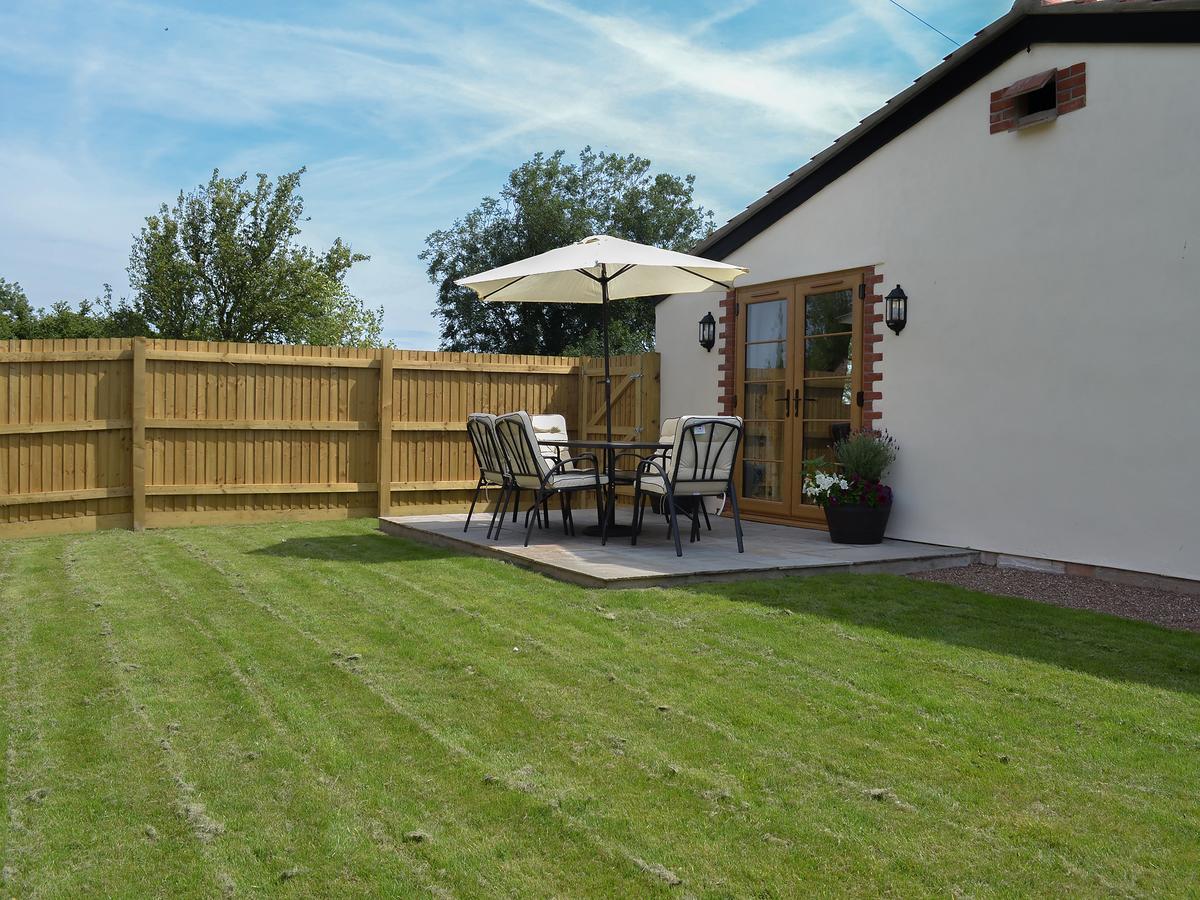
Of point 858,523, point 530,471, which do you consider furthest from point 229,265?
point 858,523

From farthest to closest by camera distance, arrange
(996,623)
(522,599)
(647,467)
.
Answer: (647,467) → (522,599) → (996,623)

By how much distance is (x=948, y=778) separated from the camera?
2719mm

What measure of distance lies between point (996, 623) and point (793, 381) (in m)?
4.08

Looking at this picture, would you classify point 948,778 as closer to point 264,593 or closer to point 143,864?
point 143,864

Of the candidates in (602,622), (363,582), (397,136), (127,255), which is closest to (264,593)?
(363,582)

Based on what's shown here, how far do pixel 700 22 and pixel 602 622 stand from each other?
878 centimetres

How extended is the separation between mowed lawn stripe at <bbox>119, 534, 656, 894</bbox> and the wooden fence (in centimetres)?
483

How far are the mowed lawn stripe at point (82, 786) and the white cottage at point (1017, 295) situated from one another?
18.5 ft

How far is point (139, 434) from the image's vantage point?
8430mm

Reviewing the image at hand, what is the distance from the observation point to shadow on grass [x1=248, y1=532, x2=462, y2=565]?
6613 millimetres

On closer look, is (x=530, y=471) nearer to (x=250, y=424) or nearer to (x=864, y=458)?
(x=864, y=458)

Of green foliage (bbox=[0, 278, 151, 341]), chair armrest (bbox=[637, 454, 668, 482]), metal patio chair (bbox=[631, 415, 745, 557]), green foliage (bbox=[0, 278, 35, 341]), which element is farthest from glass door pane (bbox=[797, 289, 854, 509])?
green foliage (bbox=[0, 278, 35, 341])

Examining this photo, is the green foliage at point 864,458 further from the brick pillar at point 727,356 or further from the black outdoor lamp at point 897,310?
the brick pillar at point 727,356

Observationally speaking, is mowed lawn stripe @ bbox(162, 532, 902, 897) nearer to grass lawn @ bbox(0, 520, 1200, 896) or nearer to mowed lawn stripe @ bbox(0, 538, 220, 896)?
grass lawn @ bbox(0, 520, 1200, 896)
